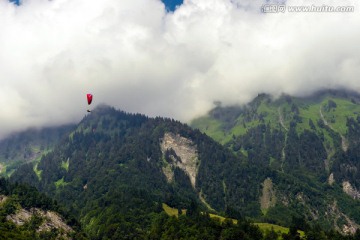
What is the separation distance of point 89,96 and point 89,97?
88 centimetres

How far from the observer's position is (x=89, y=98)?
17650 cm

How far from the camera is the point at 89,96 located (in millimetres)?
177750

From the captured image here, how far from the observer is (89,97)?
177 metres

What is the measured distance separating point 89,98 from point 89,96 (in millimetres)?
1532

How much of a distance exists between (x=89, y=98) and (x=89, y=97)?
0.66 m
